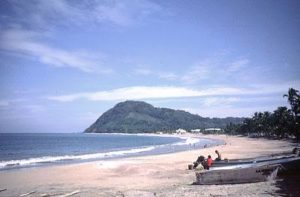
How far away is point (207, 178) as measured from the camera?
15539 millimetres

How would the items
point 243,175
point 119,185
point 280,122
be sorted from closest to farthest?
point 243,175 → point 119,185 → point 280,122

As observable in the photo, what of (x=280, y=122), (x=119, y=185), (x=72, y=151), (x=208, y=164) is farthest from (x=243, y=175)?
(x=280, y=122)

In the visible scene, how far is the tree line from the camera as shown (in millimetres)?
62775

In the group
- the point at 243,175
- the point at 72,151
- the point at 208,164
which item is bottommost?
the point at 72,151

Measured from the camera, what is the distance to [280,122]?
78.2m

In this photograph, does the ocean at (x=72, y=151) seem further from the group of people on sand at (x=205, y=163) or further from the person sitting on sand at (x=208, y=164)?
the person sitting on sand at (x=208, y=164)

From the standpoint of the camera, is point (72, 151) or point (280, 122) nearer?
point (72, 151)

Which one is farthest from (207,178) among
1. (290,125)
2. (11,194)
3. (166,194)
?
(290,125)

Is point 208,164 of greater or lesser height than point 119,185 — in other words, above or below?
above

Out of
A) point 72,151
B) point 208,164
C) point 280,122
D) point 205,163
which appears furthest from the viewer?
point 280,122

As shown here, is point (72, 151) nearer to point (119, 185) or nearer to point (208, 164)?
point (119, 185)

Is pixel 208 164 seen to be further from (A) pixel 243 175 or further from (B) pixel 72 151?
(B) pixel 72 151

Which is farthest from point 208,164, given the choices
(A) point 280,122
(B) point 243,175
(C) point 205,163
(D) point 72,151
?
(A) point 280,122

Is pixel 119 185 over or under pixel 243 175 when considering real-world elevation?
under
